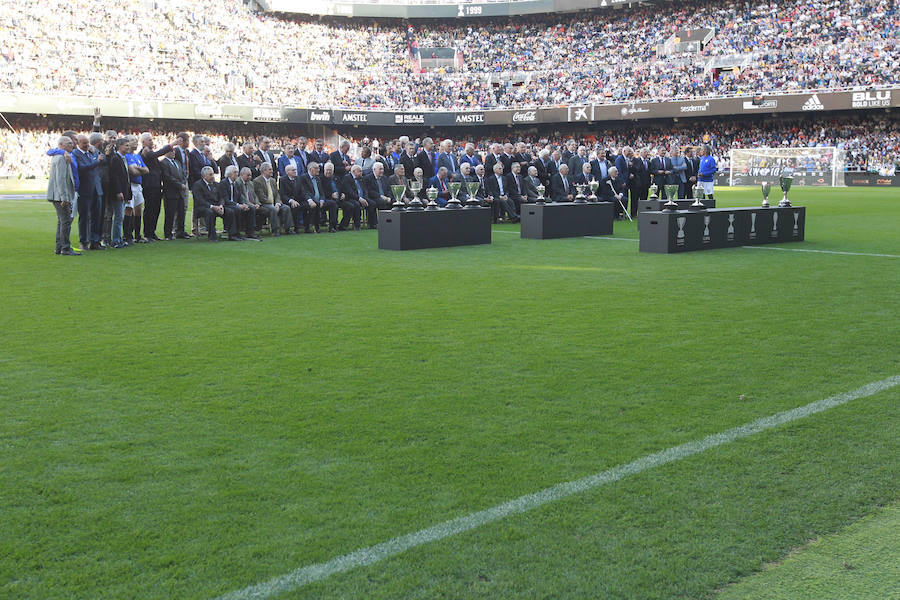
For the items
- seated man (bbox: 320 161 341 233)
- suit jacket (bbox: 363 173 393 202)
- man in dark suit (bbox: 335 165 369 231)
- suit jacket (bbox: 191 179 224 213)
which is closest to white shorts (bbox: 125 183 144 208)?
suit jacket (bbox: 191 179 224 213)

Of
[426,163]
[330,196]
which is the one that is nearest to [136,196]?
[330,196]

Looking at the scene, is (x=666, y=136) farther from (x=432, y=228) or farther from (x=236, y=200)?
(x=432, y=228)

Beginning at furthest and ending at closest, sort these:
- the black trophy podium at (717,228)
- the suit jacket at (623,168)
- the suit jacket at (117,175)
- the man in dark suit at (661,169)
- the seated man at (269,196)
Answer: the man in dark suit at (661,169), the suit jacket at (623,168), the seated man at (269,196), the suit jacket at (117,175), the black trophy podium at (717,228)

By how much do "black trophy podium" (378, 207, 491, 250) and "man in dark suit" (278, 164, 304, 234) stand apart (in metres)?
3.58

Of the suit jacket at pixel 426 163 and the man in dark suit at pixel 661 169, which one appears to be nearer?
the suit jacket at pixel 426 163

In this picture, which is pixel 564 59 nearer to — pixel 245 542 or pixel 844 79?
pixel 844 79

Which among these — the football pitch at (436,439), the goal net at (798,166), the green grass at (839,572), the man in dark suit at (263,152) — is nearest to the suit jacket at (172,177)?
the man in dark suit at (263,152)

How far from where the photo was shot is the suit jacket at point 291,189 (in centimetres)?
1716

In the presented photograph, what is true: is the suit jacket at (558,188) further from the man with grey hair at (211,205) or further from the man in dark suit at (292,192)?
the man with grey hair at (211,205)

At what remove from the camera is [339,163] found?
18969mm

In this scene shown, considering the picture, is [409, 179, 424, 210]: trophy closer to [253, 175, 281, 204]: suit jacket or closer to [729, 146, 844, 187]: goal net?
[253, 175, 281, 204]: suit jacket

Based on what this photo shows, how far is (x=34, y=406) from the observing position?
4.98 meters

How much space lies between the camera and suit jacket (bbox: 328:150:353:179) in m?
18.5

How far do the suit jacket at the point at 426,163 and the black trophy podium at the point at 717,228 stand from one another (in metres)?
7.65
